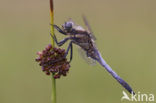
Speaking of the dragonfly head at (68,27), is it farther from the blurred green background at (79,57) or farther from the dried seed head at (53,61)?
the blurred green background at (79,57)

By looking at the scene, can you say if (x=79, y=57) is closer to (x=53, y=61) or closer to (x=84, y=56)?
(x=84, y=56)

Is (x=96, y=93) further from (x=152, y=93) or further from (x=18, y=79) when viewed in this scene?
(x=18, y=79)

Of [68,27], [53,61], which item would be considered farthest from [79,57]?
[53,61]

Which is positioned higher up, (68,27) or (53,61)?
(68,27)

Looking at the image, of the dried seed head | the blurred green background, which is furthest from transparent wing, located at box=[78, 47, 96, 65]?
the blurred green background

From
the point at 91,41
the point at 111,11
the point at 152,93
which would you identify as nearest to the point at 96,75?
the point at 152,93

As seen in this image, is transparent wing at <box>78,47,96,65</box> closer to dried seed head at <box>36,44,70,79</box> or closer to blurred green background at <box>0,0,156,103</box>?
dried seed head at <box>36,44,70,79</box>
